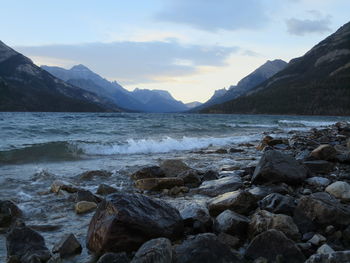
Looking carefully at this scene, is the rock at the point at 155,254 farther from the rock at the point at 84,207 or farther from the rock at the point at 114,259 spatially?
the rock at the point at 84,207

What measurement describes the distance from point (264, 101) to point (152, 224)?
155 m

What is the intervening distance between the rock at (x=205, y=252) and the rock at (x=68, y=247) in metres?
1.51

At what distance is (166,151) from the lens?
1822cm

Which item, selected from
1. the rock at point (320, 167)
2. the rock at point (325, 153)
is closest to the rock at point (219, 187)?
the rock at point (320, 167)

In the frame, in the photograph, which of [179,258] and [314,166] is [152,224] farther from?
[314,166]

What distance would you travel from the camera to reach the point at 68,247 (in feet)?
14.9

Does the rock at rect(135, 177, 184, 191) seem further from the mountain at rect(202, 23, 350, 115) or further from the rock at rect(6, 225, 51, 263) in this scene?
the mountain at rect(202, 23, 350, 115)

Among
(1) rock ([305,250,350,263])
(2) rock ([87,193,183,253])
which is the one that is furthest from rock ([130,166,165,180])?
(1) rock ([305,250,350,263])

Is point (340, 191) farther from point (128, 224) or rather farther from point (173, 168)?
point (173, 168)

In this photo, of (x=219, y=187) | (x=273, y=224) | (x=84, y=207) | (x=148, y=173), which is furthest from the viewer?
(x=148, y=173)

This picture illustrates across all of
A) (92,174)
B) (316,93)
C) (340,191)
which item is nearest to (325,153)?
(340,191)

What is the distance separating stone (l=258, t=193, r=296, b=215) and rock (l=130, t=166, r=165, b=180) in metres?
4.30

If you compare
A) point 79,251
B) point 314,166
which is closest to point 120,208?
point 79,251

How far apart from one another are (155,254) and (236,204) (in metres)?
2.53
